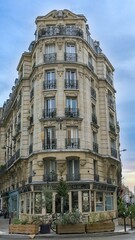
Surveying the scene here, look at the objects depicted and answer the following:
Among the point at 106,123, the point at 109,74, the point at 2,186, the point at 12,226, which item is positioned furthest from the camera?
the point at 2,186

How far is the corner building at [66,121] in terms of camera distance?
3297 cm

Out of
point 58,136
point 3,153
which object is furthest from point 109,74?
point 3,153

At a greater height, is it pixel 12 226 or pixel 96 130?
pixel 96 130

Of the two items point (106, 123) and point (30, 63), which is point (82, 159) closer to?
point (106, 123)

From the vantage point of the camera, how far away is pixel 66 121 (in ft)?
111

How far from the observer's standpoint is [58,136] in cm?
3338

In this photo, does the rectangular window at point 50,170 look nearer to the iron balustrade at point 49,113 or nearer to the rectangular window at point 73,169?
the rectangular window at point 73,169

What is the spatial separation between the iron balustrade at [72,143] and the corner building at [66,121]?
0.10 m

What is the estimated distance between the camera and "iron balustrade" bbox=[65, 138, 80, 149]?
33281 mm

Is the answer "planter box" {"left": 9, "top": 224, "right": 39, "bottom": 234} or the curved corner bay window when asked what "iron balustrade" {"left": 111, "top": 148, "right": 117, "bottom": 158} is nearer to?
the curved corner bay window

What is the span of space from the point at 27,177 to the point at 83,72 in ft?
40.6

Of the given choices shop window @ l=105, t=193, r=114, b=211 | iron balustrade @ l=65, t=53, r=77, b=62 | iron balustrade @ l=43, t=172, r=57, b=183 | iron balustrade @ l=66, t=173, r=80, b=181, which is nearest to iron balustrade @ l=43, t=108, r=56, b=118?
iron balustrade @ l=43, t=172, r=57, b=183

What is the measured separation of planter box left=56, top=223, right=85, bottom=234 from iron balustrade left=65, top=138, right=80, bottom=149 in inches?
449

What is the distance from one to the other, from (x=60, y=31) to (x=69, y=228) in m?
22.1
